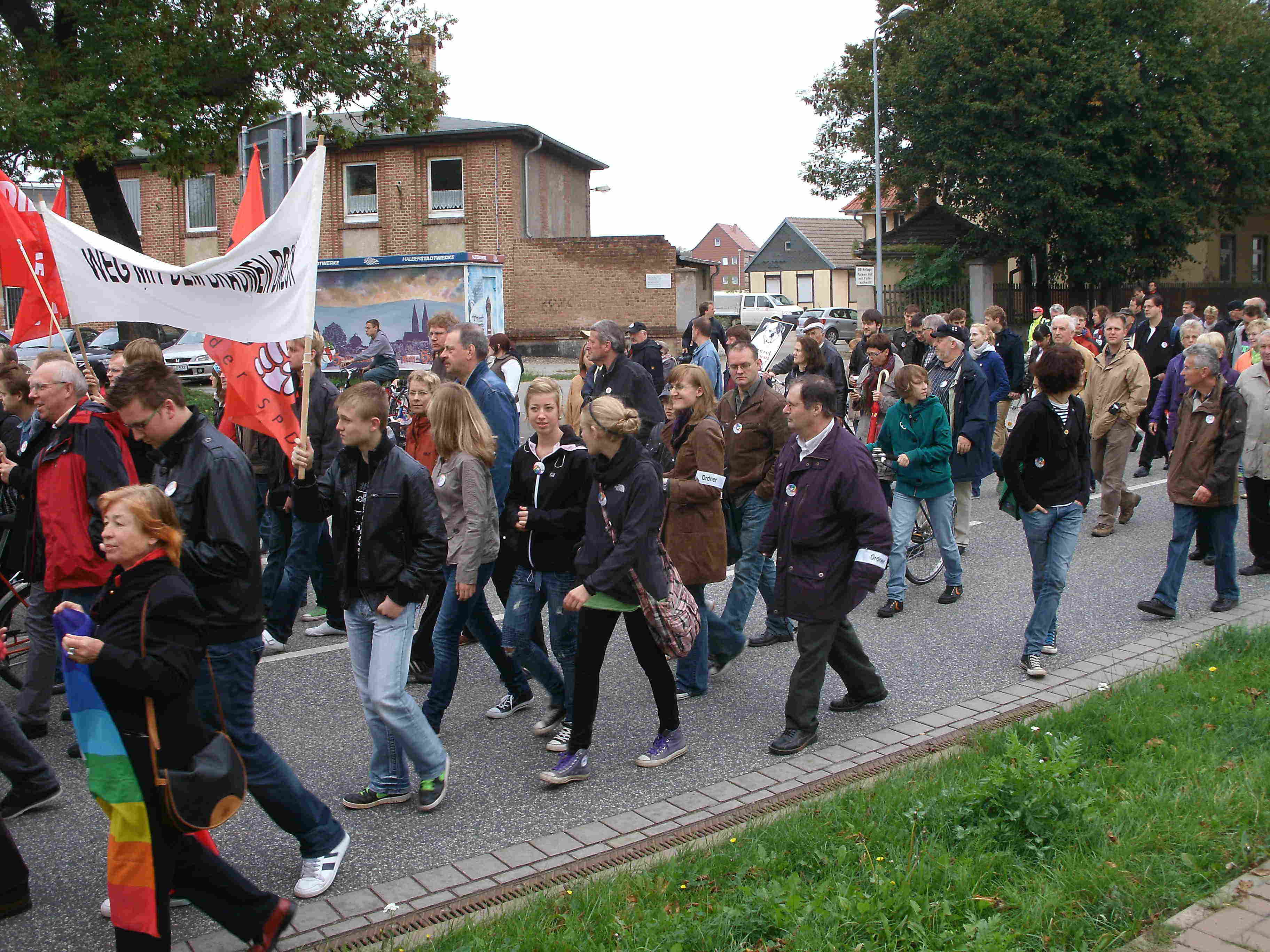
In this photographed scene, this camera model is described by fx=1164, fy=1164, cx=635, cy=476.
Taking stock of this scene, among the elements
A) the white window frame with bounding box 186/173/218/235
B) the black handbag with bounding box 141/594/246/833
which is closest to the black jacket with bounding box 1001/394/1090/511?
the black handbag with bounding box 141/594/246/833

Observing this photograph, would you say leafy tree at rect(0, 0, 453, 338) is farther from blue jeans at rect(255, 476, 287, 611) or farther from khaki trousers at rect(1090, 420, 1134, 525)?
khaki trousers at rect(1090, 420, 1134, 525)

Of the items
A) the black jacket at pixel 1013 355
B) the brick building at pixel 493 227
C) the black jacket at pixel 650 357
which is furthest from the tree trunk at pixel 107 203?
the brick building at pixel 493 227

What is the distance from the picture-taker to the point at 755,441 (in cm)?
738

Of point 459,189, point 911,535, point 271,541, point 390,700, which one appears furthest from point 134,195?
point 390,700

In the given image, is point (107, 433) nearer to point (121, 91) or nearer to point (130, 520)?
point (130, 520)

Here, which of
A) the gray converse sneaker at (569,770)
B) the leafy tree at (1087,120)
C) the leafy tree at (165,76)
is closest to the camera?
the gray converse sneaker at (569,770)

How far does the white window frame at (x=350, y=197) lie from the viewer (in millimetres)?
38031

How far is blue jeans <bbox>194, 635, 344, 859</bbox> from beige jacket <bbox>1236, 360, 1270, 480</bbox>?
7636 mm

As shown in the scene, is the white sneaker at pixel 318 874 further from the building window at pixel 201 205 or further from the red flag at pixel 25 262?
the building window at pixel 201 205

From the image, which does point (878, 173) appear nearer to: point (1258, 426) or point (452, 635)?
point (1258, 426)

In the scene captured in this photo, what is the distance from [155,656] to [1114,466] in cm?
960

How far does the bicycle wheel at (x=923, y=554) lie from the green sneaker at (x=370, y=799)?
4707 mm

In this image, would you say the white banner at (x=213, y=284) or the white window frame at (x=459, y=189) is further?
the white window frame at (x=459, y=189)

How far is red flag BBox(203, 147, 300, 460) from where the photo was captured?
6.53 m
